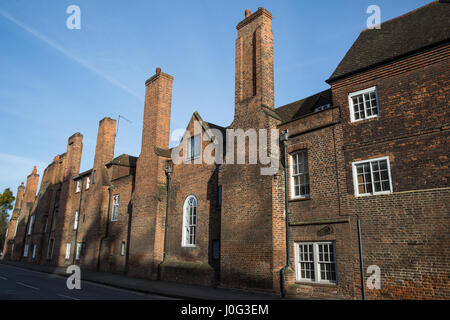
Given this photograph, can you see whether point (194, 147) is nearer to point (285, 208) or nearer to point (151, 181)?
point (151, 181)

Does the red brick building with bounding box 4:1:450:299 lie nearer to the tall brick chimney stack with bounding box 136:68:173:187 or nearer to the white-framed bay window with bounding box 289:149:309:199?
the white-framed bay window with bounding box 289:149:309:199

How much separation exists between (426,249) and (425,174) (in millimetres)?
2443

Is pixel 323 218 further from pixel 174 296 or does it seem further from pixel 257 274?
pixel 174 296

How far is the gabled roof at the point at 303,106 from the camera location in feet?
56.1

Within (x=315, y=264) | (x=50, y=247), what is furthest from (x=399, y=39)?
(x=50, y=247)

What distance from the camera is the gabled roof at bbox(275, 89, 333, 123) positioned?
1711 cm

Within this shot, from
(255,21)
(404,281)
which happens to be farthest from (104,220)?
(404,281)

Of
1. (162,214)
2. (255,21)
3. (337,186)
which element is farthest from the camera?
(162,214)

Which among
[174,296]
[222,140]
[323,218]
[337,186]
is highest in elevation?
[222,140]

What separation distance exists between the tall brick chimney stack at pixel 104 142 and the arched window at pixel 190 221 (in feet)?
43.7

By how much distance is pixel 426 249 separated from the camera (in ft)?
35.3

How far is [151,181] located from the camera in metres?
22.0

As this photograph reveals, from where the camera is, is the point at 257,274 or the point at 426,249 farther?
the point at 257,274

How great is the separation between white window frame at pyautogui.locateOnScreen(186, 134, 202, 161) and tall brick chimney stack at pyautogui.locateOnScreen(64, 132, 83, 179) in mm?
20056
